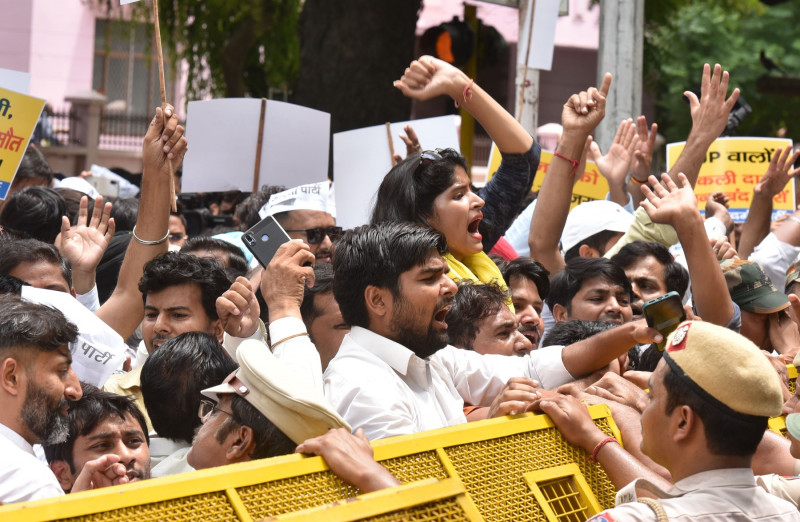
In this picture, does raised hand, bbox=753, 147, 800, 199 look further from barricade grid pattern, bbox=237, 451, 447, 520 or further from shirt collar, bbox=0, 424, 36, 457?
shirt collar, bbox=0, 424, 36, 457

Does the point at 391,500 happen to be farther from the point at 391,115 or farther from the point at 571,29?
the point at 571,29

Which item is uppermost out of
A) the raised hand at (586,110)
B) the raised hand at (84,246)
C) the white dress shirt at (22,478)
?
the raised hand at (586,110)

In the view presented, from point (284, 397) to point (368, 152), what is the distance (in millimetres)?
3500

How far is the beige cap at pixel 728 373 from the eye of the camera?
2.46 metres

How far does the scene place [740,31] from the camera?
83.4ft

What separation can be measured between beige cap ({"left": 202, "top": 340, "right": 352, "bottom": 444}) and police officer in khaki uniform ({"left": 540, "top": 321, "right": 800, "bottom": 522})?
71 centimetres

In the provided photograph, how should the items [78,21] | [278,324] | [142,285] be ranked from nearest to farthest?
1. [278,324]
2. [142,285]
3. [78,21]

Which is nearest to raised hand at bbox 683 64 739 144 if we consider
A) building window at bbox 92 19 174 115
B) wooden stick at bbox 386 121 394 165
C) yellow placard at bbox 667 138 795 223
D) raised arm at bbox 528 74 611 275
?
raised arm at bbox 528 74 611 275

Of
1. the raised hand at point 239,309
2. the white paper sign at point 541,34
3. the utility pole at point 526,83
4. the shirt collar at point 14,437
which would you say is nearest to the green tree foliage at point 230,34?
the utility pole at point 526,83

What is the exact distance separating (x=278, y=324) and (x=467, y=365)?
775 millimetres

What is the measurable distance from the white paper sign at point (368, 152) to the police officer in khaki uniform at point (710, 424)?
338cm

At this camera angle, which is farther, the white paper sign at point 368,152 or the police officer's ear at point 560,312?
the white paper sign at point 368,152

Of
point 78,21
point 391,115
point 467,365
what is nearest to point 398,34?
point 391,115

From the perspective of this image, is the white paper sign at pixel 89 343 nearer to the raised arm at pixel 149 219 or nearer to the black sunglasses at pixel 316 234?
the raised arm at pixel 149 219
